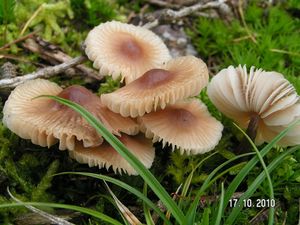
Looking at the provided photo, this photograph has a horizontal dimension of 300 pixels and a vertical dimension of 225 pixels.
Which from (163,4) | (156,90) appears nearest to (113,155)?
(156,90)

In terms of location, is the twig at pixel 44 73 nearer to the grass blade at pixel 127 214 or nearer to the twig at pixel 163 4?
the grass blade at pixel 127 214

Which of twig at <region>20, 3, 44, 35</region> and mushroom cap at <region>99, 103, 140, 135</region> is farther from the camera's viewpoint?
twig at <region>20, 3, 44, 35</region>

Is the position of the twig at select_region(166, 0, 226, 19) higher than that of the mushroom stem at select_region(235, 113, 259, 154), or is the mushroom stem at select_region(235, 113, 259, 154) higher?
the twig at select_region(166, 0, 226, 19)

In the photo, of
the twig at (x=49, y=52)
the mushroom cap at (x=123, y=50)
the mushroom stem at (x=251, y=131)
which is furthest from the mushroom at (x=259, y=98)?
the twig at (x=49, y=52)

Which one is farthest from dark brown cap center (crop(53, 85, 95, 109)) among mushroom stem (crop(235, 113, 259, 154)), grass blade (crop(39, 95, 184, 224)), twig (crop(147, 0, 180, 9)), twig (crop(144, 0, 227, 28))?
twig (crop(147, 0, 180, 9))

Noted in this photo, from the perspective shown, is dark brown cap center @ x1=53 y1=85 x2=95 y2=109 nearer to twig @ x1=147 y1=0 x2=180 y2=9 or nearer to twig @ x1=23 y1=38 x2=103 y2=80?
twig @ x1=23 y1=38 x2=103 y2=80

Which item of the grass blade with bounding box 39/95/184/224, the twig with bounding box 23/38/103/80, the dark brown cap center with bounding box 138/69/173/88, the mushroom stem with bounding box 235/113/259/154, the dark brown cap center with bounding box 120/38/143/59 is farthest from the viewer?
the twig with bounding box 23/38/103/80
